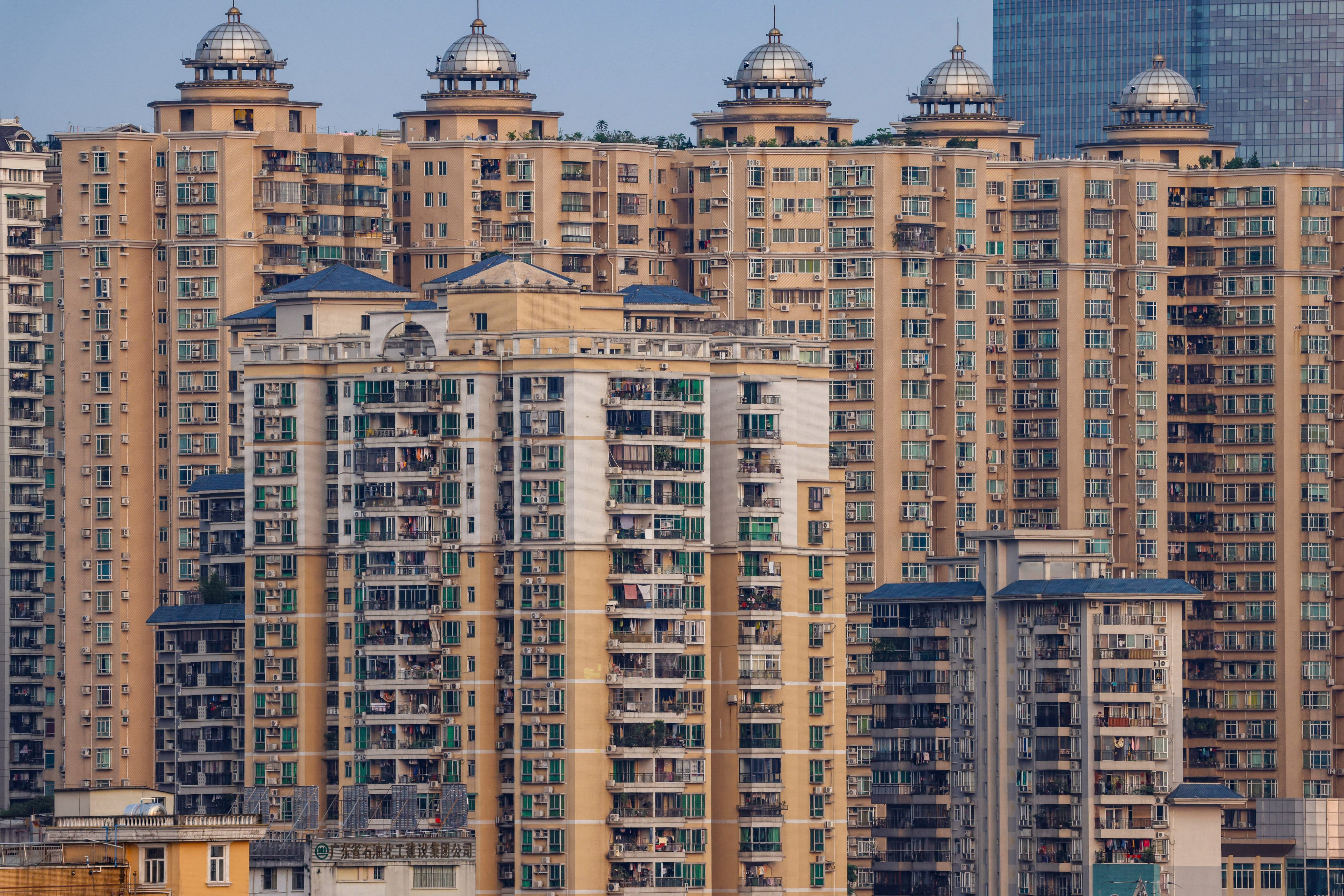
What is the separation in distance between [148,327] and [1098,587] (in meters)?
42.5

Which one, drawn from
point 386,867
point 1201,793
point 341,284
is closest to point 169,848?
point 386,867

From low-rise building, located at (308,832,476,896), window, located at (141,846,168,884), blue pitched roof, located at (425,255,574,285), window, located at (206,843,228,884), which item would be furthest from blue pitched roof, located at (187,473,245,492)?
window, located at (141,846,168,884)

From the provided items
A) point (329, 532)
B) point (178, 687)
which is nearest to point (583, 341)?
point (329, 532)

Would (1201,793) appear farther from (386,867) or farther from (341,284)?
(386,867)

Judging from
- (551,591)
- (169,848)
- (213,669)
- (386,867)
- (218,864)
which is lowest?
(386,867)

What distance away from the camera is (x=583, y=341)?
158 meters

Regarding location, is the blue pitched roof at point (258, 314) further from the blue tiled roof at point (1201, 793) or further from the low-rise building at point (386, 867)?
the blue tiled roof at point (1201, 793)

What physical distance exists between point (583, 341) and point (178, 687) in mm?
24837

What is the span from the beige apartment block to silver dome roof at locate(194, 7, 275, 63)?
307 inches

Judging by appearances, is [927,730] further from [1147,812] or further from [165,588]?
[165,588]

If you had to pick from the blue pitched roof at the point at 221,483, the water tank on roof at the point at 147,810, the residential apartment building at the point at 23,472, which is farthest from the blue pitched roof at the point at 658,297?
the water tank on roof at the point at 147,810

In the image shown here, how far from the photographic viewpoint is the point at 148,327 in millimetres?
187000

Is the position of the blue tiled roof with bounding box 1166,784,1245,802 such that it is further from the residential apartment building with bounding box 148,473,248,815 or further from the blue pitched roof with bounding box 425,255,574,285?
the residential apartment building with bounding box 148,473,248,815

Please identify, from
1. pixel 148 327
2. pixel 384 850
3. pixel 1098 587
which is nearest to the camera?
pixel 384 850
